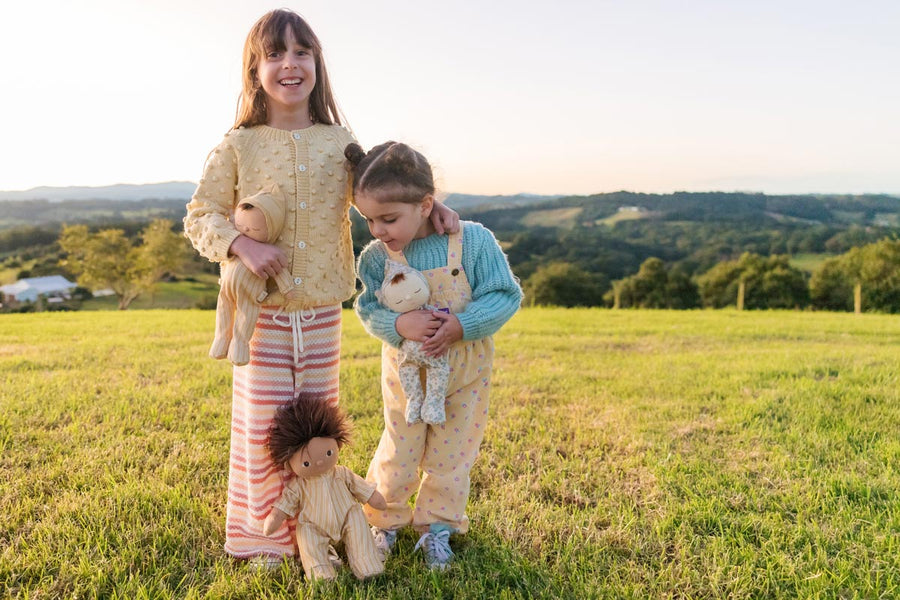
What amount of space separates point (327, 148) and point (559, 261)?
35425 mm

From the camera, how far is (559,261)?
37125 mm

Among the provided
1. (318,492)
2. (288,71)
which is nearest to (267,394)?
(318,492)

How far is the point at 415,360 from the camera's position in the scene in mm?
2436

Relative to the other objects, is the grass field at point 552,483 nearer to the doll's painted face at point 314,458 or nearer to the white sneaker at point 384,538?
the white sneaker at point 384,538

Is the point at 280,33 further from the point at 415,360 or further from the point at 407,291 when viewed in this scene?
the point at 415,360

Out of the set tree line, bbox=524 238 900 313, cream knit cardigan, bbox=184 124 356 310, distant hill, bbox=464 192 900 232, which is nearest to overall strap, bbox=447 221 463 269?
cream knit cardigan, bbox=184 124 356 310

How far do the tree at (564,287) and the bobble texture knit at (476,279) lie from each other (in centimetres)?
3029

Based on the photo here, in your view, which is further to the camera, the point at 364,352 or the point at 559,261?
the point at 559,261

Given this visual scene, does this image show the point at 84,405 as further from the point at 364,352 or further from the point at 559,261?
the point at 559,261

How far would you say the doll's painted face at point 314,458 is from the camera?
2.40 meters

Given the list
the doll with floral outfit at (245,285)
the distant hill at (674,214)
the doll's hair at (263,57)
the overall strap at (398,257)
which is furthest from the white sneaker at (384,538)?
the distant hill at (674,214)

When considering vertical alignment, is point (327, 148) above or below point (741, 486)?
above

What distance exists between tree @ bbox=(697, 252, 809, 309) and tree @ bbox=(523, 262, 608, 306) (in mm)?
6686

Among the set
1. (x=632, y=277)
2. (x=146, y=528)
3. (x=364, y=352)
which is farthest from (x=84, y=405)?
(x=632, y=277)
